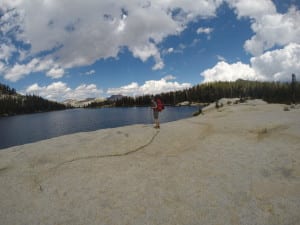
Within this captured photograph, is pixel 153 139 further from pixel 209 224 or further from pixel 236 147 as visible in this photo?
pixel 209 224

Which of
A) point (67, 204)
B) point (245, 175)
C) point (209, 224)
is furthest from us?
point (245, 175)

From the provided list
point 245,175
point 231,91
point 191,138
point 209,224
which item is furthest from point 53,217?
point 231,91

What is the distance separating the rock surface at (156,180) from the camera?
578cm

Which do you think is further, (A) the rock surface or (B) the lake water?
(B) the lake water

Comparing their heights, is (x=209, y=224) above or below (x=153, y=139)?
below

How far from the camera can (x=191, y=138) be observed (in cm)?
1227

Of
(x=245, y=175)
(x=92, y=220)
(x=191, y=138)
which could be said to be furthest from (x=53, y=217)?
(x=191, y=138)

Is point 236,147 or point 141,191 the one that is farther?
point 236,147

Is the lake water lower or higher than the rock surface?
lower

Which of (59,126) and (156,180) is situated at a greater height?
(156,180)

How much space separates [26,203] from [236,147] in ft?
31.0

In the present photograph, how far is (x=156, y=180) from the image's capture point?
297 inches

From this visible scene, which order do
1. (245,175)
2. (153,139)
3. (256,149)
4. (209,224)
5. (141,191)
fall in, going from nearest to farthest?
(209,224)
(141,191)
(245,175)
(256,149)
(153,139)

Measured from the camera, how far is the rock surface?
19.0 feet
